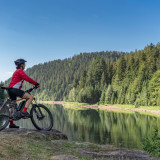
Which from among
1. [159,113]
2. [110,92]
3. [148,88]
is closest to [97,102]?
[110,92]

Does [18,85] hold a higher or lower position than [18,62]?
lower

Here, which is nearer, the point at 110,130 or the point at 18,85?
the point at 18,85

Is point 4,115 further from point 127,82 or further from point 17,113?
point 127,82

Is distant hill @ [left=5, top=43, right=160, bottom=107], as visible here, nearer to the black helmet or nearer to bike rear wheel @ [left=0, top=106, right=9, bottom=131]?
the black helmet

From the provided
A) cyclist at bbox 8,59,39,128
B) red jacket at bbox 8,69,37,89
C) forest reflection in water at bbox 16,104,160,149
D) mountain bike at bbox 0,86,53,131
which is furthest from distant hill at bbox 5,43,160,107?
red jacket at bbox 8,69,37,89

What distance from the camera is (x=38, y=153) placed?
6.66 metres

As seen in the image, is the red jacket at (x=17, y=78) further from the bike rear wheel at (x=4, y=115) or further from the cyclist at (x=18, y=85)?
the bike rear wheel at (x=4, y=115)

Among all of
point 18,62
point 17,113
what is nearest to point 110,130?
point 17,113

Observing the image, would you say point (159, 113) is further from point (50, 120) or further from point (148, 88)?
point (50, 120)

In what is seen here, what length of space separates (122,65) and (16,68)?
112 m

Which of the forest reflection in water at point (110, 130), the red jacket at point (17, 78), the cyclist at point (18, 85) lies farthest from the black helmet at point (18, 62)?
the forest reflection in water at point (110, 130)

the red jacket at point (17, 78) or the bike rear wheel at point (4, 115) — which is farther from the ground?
the red jacket at point (17, 78)

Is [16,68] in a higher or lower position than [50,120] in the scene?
higher

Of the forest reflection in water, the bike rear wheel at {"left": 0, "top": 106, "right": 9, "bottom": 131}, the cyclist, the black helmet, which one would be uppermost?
the black helmet
